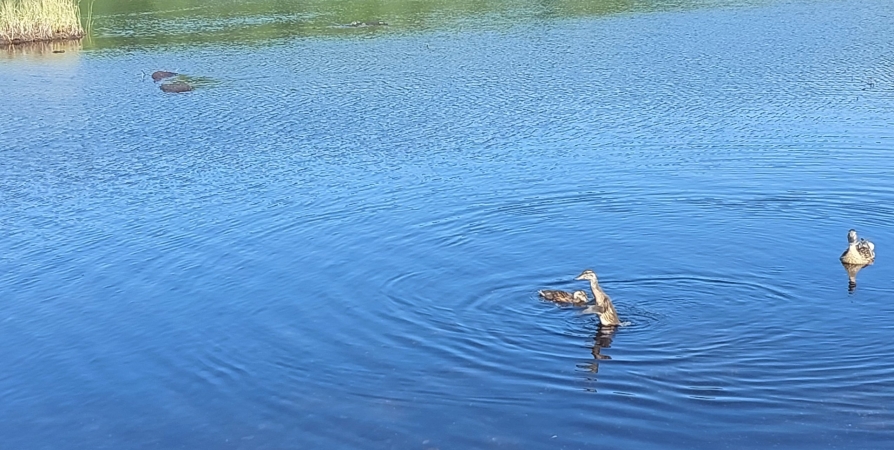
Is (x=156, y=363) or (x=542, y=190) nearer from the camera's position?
(x=156, y=363)

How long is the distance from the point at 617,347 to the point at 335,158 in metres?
14.5

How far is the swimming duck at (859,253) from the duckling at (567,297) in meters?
4.57

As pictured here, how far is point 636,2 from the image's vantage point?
2370 inches

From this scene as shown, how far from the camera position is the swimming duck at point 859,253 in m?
17.7

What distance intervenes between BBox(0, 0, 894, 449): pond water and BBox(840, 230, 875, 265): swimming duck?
0.94 ft

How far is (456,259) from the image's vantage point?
19.4m

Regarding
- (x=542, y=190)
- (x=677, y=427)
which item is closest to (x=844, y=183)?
(x=542, y=190)

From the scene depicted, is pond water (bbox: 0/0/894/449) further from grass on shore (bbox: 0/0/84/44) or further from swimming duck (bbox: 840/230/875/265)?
grass on shore (bbox: 0/0/84/44)

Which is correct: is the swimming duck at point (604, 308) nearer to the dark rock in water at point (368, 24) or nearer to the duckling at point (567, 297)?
the duckling at point (567, 297)

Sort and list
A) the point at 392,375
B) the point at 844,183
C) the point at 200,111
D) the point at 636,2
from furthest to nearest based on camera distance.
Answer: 1. the point at 636,2
2. the point at 200,111
3. the point at 844,183
4. the point at 392,375

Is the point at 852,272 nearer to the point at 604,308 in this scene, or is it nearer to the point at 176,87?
the point at 604,308

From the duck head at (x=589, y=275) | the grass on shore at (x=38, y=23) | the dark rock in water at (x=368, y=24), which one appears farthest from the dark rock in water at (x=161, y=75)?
the duck head at (x=589, y=275)

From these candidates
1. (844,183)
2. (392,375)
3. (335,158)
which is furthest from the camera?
(335,158)

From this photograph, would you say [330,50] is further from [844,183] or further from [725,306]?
[725,306]
